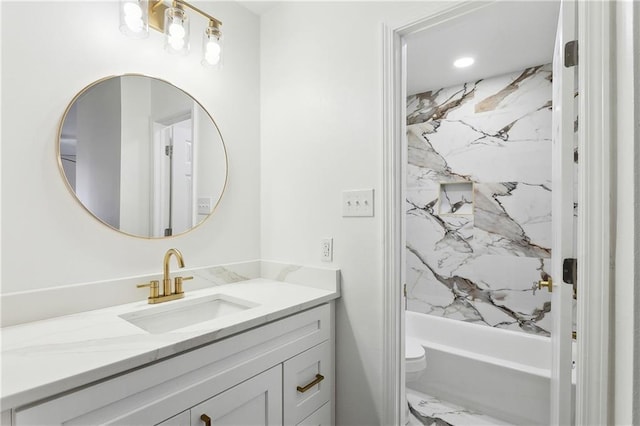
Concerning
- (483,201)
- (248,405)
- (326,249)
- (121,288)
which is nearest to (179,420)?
(248,405)

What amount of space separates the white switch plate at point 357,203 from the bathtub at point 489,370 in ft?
4.70

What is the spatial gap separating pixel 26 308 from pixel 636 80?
1667 mm

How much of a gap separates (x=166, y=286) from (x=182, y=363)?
512 mm

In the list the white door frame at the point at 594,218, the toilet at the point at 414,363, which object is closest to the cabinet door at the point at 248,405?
the white door frame at the point at 594,218

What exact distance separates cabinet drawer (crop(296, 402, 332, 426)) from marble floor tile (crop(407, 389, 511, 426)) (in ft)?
2.63

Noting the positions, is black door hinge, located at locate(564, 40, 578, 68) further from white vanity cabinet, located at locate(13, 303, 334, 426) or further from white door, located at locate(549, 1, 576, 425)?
white vanity cabinet, located at locate(13, 303, 334, 426)

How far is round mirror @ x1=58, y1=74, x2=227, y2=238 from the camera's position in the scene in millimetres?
1192

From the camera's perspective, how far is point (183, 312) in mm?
1324

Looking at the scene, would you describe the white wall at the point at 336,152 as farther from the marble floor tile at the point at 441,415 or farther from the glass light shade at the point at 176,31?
the marble floor tile at the point at 441,415

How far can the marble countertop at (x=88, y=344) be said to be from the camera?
0.68 meters

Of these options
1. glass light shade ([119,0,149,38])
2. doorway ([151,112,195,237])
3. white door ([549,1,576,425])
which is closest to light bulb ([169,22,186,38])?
glass light shade ([119,0,149,38])

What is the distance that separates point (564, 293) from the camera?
3.27ft

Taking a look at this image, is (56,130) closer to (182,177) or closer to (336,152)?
(182,177)

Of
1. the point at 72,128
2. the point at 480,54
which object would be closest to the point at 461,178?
the point at 480,54
